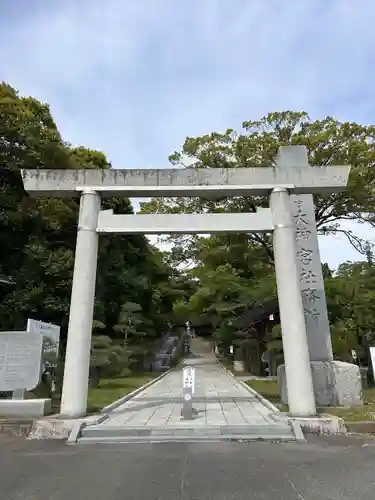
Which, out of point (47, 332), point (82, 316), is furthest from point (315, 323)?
point (47, 332)

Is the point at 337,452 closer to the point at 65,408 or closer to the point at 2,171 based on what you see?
the point at 65,408

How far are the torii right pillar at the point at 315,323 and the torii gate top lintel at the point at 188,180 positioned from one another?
489 mm

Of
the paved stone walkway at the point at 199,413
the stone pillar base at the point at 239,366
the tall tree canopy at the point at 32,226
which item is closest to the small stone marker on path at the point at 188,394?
the paved stone walkway at the point at 199,413

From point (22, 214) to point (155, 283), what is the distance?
521 inches

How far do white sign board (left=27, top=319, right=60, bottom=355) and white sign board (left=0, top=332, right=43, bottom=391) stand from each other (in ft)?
2.32

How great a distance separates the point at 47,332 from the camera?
10734 mm

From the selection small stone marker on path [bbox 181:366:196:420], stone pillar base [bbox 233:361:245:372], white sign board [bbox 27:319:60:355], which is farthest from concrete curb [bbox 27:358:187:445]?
stone pillar base [bbox 233:361:245:372]

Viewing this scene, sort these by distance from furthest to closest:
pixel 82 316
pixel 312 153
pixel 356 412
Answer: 1. pixel 312 153
2. pixel 356 412
3. pixel 82 316

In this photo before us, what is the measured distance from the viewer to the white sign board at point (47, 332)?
32.8 ft

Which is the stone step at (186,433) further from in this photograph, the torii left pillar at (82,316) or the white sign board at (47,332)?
the white sign board at (47,332)

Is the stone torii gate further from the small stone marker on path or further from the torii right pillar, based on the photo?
the small stone marker on path

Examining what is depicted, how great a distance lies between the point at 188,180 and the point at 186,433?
560cm

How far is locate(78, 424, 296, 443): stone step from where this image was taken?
7066 millimetres

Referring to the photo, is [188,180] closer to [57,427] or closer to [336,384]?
[57,427]
